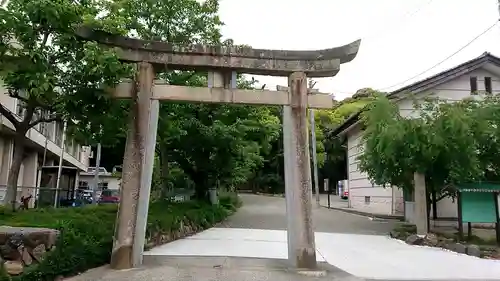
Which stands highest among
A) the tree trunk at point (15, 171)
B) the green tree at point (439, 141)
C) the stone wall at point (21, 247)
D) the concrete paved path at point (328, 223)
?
the green tree at point (439, 141)

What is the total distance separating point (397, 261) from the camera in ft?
34.7

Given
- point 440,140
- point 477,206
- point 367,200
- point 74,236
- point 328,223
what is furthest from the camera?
point 367,200

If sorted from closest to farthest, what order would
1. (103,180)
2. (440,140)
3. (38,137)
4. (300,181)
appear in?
(300,181)
(440,140)
(38,137)
(103,180)

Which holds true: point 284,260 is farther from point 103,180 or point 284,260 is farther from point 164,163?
point 103,180

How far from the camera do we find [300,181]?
9391mm

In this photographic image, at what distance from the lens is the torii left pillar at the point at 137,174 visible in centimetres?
860

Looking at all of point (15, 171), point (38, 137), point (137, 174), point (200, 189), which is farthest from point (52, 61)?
point (38, 137)

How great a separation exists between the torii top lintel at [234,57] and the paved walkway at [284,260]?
438 cm

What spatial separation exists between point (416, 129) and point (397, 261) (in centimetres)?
493

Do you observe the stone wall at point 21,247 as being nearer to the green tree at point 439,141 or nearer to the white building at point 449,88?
the green tree at point 439,141

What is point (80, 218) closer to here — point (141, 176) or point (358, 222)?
point (141, 176)

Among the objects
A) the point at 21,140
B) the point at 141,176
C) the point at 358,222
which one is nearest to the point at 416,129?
the point at 358,222

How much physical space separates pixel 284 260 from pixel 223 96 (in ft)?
13.3

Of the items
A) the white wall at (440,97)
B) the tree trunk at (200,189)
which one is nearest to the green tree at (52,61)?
the tree trunk at (200,189)
